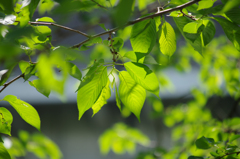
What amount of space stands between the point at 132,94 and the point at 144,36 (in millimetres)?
112

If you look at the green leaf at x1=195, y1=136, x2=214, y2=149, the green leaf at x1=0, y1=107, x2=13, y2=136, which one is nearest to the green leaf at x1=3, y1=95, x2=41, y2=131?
the green leaf at x1=0, y1=107, x2=13, y2=136

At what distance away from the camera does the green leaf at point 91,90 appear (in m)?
0.35

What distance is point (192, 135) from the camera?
1262mm

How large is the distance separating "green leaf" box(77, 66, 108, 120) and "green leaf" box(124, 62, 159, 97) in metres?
0.06

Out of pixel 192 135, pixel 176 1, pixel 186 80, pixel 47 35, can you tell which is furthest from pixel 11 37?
pixel 186 80

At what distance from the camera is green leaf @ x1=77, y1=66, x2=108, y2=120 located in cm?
35

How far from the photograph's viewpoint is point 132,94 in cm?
37

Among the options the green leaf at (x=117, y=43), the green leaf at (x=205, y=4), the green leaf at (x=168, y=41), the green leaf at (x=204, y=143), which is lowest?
the green leaf at (x=204, y=143)

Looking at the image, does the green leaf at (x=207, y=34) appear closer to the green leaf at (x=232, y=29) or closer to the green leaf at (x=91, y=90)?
the green leaf at (x=232, y=29)

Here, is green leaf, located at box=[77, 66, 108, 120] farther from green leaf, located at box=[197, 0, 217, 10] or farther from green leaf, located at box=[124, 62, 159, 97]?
green leaf, located at box=[197, 0, 217, 10]

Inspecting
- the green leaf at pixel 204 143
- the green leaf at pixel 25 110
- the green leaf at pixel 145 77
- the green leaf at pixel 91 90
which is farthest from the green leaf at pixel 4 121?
the green leaf at pixel 204 143

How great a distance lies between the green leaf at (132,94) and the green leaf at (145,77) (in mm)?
19

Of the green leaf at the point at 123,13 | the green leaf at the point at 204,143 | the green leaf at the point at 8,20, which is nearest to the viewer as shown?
the green leaf at the point at 123,13

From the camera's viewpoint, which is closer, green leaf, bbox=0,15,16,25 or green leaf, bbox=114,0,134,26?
green leaf, bbox=114,0,134,26
